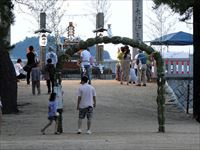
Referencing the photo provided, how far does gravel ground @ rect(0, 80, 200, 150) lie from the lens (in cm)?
1449

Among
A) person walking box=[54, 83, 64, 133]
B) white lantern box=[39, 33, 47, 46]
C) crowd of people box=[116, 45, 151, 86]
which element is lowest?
person walking box=[54, 83, 64, 133]

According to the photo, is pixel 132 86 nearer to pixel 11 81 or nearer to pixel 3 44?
pixel 11 81

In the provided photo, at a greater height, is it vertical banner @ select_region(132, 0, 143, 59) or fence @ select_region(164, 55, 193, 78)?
vertical banner @ select_region(132, 0, 143, 59)

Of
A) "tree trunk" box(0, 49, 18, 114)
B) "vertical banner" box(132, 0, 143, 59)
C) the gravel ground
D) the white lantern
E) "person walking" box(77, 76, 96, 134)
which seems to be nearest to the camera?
the gravel ground

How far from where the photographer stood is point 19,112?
78.4ft

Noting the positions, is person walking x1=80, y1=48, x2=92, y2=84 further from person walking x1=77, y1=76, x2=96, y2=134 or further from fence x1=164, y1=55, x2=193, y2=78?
person walking x1=77, y1=76, x2=96, y2=134

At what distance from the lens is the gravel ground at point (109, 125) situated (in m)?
14.5

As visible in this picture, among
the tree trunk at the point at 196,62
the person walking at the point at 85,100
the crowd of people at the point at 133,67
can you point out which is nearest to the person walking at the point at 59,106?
the person walking at the point at 85,100

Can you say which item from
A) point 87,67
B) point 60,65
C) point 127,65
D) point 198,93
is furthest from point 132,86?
point 60,65

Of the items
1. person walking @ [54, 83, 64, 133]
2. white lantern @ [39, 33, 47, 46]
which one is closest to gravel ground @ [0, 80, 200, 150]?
person walking @ [54, 83, 64, 133]

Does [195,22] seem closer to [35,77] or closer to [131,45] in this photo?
[131,45]

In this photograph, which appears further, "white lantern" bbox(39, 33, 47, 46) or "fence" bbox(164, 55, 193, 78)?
"white lantern" bbox(39, 33, 47, 46)

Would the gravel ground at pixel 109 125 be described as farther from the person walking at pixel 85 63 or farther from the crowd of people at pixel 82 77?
the person walking at pixel 85 63

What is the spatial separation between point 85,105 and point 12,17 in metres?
3.97
